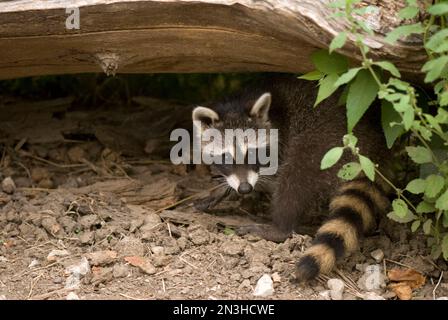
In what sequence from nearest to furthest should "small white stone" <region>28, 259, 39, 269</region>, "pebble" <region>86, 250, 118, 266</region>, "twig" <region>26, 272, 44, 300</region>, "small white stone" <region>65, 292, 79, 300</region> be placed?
1. "small white stone" <region>65, 292, 79, 300</region>
2. "twig" <region>26, 272, 44, 300</region>
3. "pebble" <region>86, 250, 118, 266</region>
4. "small white stone" <region>28, 259, 39, 269</region>

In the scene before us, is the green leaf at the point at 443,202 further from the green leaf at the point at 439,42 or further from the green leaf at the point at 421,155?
the green leaf at the point at 439,42

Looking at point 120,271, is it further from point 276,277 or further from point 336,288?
point 336,288

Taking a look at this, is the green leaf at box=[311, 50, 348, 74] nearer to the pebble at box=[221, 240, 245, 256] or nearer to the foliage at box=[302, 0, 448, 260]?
the foliage at box=[302, 0, 448, 260]

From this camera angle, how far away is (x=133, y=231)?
16.0ft

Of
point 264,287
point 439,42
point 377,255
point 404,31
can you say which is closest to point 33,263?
point 264,287

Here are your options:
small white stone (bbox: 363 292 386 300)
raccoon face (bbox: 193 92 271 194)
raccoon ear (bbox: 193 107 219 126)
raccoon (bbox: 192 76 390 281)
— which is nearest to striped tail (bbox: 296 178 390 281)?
raccoon (bbox: 192 76 390 281)

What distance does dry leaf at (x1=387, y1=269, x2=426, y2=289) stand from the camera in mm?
4301

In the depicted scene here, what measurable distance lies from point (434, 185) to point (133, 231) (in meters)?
2.17

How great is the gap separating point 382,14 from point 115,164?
314cm

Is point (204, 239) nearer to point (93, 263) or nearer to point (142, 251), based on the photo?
point (142, 251)

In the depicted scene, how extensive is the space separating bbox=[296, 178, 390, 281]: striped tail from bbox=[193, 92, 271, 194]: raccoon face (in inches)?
35.9

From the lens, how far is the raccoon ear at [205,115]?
5.39 m

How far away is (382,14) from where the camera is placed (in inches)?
157

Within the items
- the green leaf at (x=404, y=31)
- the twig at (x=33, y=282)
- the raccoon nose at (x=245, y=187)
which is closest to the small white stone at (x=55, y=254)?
the twig at (x=33, y=282)
